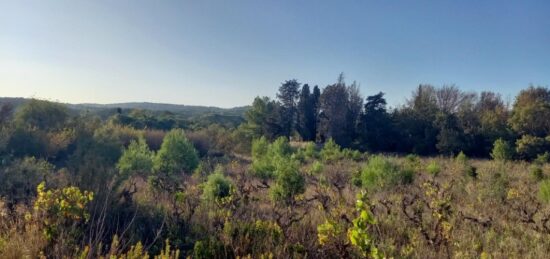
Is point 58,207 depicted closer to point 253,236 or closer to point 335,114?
point 253,236

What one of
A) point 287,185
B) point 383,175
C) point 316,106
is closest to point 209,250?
point 287,185

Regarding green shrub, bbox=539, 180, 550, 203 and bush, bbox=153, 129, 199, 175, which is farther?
bush, bbox=153, 129, 199, 175

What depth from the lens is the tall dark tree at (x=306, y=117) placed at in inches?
1198

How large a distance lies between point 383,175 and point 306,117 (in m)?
21.5

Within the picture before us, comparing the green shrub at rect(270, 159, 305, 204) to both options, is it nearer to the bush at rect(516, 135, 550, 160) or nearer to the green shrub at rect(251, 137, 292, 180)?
the green shrub at rect(251, 137, 292, 180)

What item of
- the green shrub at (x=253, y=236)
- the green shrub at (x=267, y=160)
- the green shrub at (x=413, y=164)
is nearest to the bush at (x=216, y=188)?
the green shrub at (x=253, y=236)

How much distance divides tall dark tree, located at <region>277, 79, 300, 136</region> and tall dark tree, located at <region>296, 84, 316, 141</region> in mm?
590

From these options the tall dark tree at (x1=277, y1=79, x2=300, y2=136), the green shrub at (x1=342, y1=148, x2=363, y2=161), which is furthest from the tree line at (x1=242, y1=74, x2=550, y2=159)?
the green shrub at (x1=342, y1=148, x2=363, y2=161)

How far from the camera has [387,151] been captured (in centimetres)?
2717

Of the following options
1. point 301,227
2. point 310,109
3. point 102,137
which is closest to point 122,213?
point 301,227

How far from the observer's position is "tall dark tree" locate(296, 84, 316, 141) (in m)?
30.4

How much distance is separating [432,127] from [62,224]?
26.0 meters

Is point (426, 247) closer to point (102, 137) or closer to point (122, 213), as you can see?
point (122, 213)

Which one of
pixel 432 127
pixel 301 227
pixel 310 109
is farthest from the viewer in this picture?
pixel 310 109
